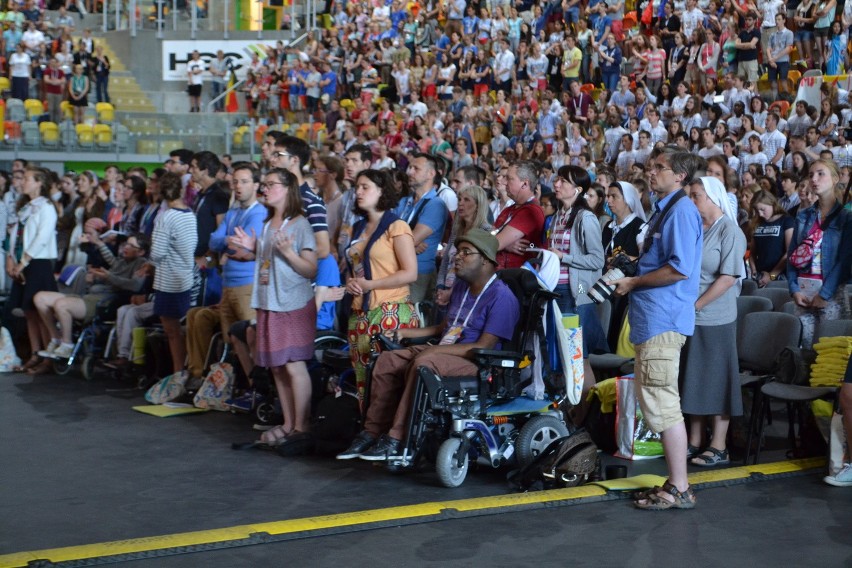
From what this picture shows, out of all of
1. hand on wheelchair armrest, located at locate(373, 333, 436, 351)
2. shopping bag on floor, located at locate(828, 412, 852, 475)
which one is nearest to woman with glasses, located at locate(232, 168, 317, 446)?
hand on wheelchair armrest, located at locate(373, 333, 436, 351)

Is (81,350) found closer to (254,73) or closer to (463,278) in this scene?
(463,278)

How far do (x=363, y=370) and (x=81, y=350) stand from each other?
14.1 feet

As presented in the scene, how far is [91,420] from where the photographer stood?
7953 mm

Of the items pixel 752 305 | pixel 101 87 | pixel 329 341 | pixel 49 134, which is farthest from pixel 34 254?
pixel 101 87

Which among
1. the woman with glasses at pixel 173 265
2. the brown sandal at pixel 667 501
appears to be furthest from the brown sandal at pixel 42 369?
the brown sandal at pixel 667 501

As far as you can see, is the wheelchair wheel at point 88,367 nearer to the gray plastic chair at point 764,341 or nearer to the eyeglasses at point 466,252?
the eyeglasses at point 466,252

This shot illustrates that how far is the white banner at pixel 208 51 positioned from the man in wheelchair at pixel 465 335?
2072 centimetres

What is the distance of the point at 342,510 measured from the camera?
548cm

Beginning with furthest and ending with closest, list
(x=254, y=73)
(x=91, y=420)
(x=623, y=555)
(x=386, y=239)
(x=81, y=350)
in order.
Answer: (x=254, y=73)
(x=81, y=350)
(x=91, y=420)
(x=386, y=239)
(x=623, y=555)

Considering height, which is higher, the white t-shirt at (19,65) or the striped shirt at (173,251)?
the white t-shirt at (19,65)

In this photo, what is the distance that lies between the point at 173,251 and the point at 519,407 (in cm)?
367

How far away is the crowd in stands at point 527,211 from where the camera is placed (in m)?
6.47

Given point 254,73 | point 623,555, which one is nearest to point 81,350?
point 623,555

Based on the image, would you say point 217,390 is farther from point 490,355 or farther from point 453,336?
point 490,355
